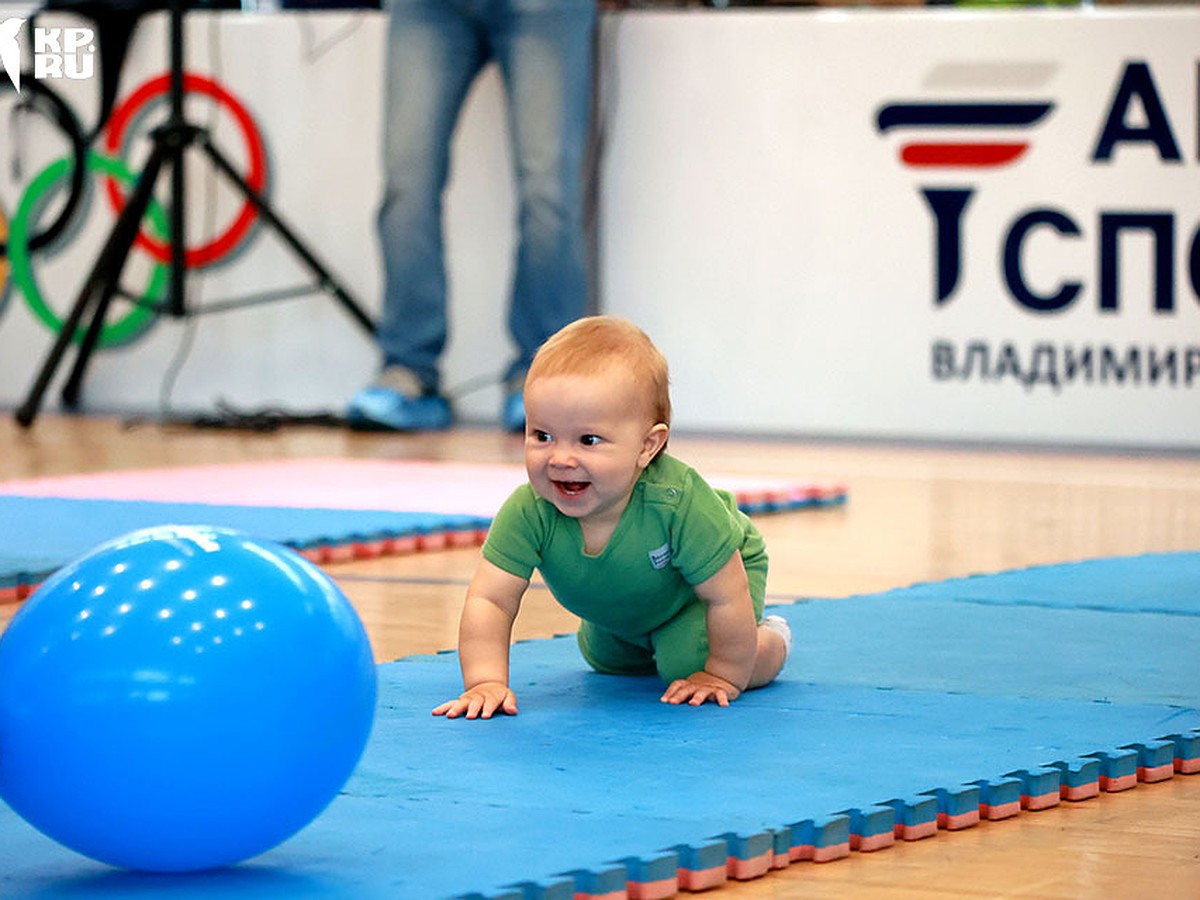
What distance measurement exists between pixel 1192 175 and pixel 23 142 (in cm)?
365

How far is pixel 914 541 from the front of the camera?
168 inches

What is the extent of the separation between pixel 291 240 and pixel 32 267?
106 cm

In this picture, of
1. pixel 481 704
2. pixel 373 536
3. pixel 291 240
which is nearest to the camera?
pixel 481 704

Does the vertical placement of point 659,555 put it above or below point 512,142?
below

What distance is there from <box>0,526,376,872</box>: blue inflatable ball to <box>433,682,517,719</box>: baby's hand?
2.11ft

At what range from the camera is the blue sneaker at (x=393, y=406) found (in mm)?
6426

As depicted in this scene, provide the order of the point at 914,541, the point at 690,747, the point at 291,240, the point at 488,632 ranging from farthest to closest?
the point at 291,240 < the point at 914,541 < the point at 488,632 < the point at 690,747

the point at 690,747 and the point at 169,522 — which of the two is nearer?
the point at 690,747

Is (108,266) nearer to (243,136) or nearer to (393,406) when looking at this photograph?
(243,136)

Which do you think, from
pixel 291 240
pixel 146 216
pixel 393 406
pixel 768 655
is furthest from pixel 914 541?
pixel 146 216

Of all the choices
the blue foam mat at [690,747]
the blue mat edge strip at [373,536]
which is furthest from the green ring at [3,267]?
the blue foam mat at [690,747]

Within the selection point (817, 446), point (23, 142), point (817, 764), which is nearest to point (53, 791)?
point (817, 764)

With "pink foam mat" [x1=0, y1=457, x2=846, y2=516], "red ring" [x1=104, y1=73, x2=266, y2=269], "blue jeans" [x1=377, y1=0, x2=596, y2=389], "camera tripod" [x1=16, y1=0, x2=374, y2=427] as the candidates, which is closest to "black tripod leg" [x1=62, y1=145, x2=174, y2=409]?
"camera tripod" [x1=16, y1=0, x2=374, y2=427]

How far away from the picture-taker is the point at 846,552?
13.5 ft
